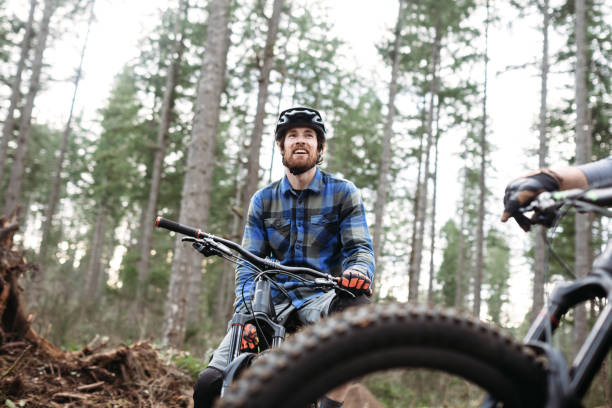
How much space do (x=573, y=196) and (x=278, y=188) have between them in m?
2.38

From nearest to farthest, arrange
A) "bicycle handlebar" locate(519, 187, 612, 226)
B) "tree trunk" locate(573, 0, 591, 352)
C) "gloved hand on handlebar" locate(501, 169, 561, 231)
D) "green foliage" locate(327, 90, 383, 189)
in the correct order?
"bicycle handlebar" locate(519, 187, 612, 226) < "gloved hand on handlebar" locate(501, 169, 561, 231) < "tree trunk" locate(573, 0, 591, 352) < "green foliage" locate(327, 90, 383, 189)

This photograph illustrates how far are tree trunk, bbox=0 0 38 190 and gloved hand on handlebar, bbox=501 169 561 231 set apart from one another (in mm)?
19285

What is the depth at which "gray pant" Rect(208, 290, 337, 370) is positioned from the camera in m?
2.78

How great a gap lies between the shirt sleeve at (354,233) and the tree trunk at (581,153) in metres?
9.80

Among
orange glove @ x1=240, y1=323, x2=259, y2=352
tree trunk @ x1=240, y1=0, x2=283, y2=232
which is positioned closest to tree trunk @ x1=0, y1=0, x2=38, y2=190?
tree trunk @ x1=240, y1=0, x2=283, y2=232

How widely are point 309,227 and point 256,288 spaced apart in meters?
0.84

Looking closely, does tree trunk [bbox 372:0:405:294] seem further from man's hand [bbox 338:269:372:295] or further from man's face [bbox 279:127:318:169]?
man's hand [bbox 338:269:372:295]

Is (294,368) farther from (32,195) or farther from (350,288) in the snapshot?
(32,195)

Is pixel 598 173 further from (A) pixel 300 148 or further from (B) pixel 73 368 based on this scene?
(B) pixel 73 368

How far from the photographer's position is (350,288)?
→ 2711 millimetres

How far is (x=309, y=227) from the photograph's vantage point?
3.46 m

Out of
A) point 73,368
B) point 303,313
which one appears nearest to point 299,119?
point 303,313

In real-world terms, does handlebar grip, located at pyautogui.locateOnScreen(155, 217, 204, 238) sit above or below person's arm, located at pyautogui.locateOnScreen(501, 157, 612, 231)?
below

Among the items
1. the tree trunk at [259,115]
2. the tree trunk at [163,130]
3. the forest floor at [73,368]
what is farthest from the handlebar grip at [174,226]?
the tree trunk at [163,130]
